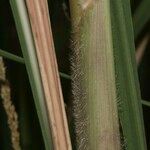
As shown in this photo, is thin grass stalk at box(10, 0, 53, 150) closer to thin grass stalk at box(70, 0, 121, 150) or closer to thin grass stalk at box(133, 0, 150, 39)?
thin grass stalk at box(70, 0, 121, 150)

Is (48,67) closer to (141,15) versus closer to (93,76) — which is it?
(93,76)

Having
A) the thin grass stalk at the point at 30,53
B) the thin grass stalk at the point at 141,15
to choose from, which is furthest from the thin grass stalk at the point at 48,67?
the thin grass stalk at the point at 141,15

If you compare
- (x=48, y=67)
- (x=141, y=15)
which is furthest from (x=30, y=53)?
(x=141, y=15)

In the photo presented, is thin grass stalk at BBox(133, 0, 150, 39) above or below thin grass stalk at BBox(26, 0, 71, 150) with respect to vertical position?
below

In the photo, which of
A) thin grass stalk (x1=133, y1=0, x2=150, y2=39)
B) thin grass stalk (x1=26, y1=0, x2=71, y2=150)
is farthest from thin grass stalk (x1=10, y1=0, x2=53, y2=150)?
thin grass stalk (x1=133, y1=0, x2=150, y2=39)

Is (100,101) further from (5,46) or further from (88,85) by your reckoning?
(5,46)

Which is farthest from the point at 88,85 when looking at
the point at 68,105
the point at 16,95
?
the point at 16,95
